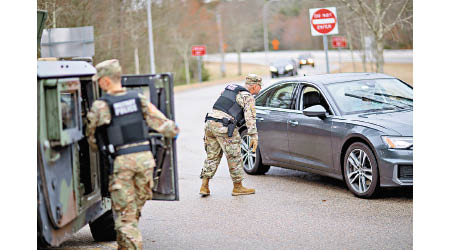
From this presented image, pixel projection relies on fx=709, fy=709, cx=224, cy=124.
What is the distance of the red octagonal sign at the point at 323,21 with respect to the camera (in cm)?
1630

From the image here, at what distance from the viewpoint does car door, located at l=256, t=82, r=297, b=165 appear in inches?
390

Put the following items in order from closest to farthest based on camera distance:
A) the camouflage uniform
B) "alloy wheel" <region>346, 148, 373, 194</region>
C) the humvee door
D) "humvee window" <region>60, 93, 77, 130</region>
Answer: "humvee window" <region>60, 93, 77, 130</region> < the humvee door < "alloy wheel" <region>346, 148, 373, 194</region> < the camouflage uniform

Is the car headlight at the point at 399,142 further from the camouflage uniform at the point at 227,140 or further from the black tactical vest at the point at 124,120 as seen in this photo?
the black tactical vest at the point at 124,120

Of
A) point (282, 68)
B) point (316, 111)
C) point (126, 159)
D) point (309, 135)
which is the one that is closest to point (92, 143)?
point (126, 159)

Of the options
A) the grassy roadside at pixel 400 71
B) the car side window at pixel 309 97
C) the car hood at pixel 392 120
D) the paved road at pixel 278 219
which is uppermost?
the car side window at pixel 309 97

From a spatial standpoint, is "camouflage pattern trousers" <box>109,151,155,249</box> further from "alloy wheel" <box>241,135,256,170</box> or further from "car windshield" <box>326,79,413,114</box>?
"alloy wheel" <box>241,135,256,170</box>

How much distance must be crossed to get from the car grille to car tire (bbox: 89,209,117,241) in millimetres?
3247

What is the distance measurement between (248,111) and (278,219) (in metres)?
1.60

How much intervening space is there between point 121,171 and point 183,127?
14738 mm

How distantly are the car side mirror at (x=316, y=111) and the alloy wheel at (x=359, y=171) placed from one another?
71 centimetres

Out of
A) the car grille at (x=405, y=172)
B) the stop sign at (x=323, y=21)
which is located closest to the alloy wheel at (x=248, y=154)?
the car grille at (x=405, y=172)

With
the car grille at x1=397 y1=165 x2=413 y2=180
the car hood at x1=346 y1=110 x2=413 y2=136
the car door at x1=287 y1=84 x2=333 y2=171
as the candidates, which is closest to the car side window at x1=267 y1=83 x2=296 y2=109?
the car door at x1=287 y1=84 x2=333 y2=171

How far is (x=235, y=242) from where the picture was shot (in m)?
6.77
